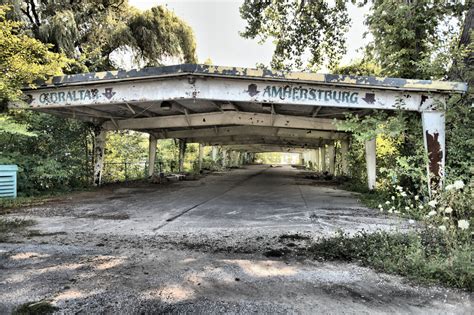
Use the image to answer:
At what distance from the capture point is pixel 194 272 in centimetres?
392

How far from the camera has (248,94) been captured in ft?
26.2

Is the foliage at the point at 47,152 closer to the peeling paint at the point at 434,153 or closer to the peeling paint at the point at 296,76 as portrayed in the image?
the peeling paint at the point at 296,76

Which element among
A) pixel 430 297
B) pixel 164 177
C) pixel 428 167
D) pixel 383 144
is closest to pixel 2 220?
pixel 430 297

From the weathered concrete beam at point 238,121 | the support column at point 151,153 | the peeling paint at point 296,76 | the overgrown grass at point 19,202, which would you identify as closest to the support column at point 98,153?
the weathered concrete beam at point 238,121

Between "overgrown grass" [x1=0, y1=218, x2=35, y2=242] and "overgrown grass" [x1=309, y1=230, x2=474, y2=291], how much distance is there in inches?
210

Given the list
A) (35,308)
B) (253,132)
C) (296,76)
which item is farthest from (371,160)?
(35,308)

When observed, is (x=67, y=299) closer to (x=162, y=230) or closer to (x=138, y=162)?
(x=162, y=230)

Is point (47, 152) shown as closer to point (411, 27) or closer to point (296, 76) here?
point (296, 76)

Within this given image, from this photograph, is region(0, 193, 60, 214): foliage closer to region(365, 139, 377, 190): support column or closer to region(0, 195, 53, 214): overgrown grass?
region(0, 195, 53, 214): overgrown grass

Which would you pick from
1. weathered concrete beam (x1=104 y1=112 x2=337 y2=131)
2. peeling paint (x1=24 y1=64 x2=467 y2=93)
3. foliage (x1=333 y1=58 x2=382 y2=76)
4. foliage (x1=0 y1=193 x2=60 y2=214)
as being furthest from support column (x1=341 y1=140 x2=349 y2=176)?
foliage (x1=0 y1=193 x2=60 y2=214)

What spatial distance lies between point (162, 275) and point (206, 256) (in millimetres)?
904

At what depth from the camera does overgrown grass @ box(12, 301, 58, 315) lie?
287cm

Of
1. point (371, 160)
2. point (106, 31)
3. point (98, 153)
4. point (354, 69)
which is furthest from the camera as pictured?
point (354, 69)

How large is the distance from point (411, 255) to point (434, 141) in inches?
190
